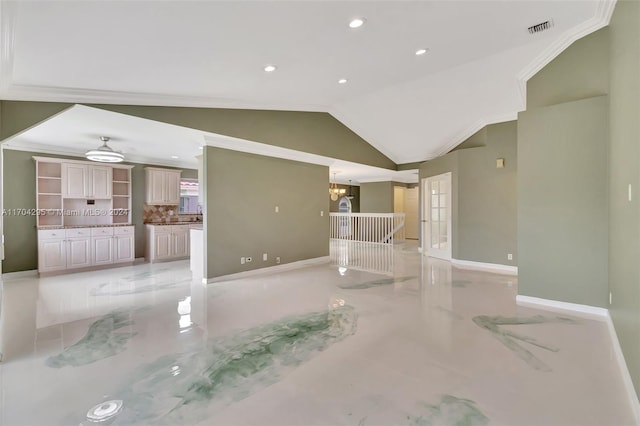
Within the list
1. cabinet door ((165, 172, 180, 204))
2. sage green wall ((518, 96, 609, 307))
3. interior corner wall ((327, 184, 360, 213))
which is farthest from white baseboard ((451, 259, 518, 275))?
interior corner wall ((327, 184, 360, 213))

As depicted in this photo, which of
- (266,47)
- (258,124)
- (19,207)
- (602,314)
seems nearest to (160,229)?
(19,207)

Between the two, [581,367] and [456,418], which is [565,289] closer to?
[581,367]

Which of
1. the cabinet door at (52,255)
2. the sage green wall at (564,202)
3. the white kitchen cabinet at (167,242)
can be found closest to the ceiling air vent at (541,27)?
the sage green wall at (564,202)

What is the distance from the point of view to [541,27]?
3297 millimetres

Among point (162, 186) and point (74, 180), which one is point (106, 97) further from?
point (162, 186)

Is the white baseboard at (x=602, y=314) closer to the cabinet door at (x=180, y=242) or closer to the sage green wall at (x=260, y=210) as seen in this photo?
the sage green wall at (x=260, y=210)

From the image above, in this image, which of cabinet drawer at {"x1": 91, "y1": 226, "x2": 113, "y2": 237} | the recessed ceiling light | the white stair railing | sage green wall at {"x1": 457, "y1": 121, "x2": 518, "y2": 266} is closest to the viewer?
the recessed ceiling light

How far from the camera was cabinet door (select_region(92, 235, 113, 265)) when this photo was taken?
6.46 meters

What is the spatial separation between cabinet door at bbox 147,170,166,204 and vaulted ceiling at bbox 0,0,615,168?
3.77m

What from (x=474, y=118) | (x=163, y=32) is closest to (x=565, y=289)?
(x=474, y=118)

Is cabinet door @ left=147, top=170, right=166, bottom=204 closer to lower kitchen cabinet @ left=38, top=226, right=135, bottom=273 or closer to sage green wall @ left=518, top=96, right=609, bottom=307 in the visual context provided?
lower kitchen cabinet @ left=38, top=226, right=135, bottom=273

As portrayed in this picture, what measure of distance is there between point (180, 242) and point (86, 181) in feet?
7.67

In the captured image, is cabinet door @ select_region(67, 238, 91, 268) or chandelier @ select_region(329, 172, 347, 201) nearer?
cabinet door @ select_region(67, 238, 91, 268)

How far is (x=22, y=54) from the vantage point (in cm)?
262
